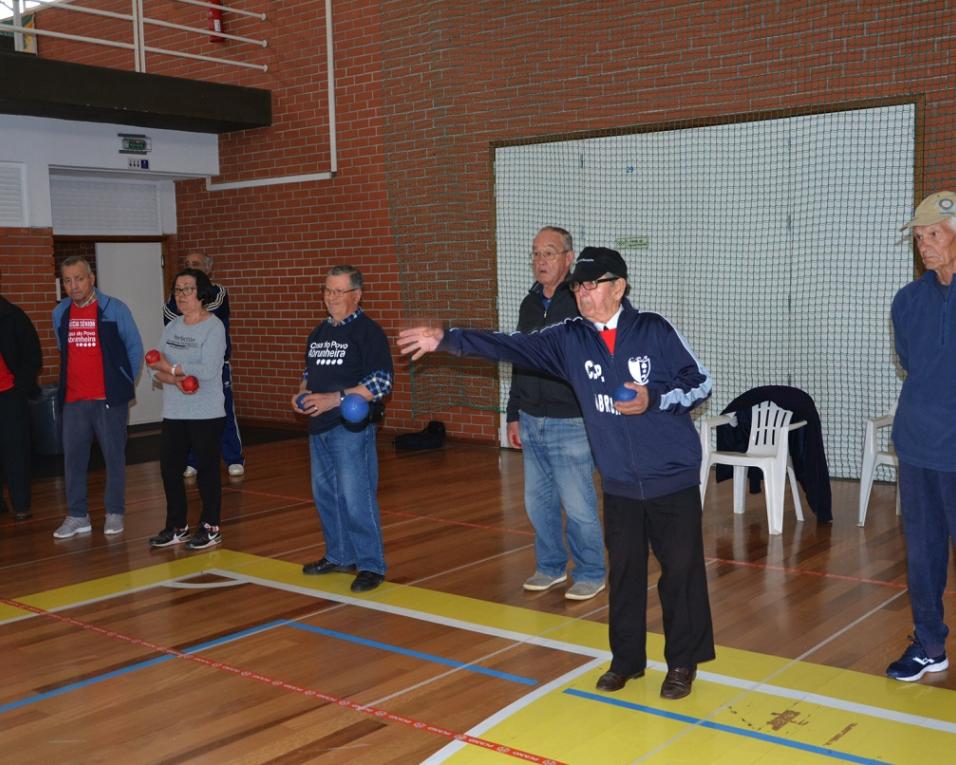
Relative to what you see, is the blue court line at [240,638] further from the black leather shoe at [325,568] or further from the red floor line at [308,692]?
the black leather shoe at [325,568]

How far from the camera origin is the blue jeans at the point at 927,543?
3.59 m

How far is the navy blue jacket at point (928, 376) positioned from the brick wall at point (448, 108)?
3836mm

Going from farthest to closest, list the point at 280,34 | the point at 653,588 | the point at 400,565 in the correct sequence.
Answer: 1. the point at 280,34
2. the point at 400,565
3. the point at 653,588

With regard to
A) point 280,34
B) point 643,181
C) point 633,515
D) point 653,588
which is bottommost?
point 653,588

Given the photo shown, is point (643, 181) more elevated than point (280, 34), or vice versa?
point (280, 34)

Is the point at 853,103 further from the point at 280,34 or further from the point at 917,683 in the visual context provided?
the point at 280,34

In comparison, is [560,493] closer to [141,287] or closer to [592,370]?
[592,370]

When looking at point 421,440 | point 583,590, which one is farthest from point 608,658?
point 421,440

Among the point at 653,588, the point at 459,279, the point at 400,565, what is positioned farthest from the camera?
the point at 459,279

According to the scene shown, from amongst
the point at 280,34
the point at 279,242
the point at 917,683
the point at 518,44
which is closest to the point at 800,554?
the point at 917,683

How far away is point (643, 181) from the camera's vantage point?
27.5ft

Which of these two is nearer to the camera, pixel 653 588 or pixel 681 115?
pixel 653 588

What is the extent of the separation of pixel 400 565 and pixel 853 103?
4.47 meters

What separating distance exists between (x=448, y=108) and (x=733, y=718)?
6.56 meters
